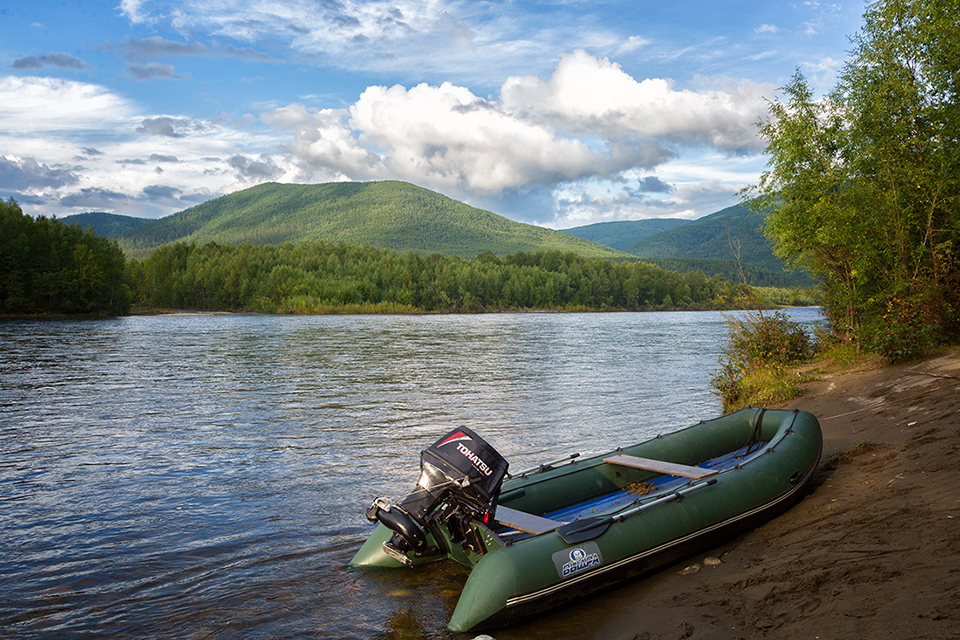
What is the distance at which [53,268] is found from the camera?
228ft

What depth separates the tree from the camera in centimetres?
1328

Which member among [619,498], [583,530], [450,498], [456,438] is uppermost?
[456,438]

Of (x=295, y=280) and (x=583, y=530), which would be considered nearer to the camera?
(x=583, y=530)

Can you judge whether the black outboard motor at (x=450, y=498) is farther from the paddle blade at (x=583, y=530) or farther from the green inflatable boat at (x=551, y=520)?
the paddle blade at (x=583, y=530)

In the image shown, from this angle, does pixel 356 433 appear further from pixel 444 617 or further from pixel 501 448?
pixel 444 617

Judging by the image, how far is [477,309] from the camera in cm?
12731

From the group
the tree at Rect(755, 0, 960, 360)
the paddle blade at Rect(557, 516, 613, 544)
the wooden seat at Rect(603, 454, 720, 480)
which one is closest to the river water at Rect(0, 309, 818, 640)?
the paddle blade at Rect(557, 516, 613, 544)

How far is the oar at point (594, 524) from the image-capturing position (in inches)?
235

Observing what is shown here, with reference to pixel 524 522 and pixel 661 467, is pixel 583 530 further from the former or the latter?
pixel 661 467

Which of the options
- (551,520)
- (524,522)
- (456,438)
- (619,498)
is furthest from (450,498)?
(619,498)

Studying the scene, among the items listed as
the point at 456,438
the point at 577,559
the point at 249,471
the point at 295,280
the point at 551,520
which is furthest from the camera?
the point at 295,280

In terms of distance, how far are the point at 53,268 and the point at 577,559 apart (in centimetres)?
8053

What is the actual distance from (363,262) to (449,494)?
427ft

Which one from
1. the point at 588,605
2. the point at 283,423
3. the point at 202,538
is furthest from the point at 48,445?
the point at 588,605
